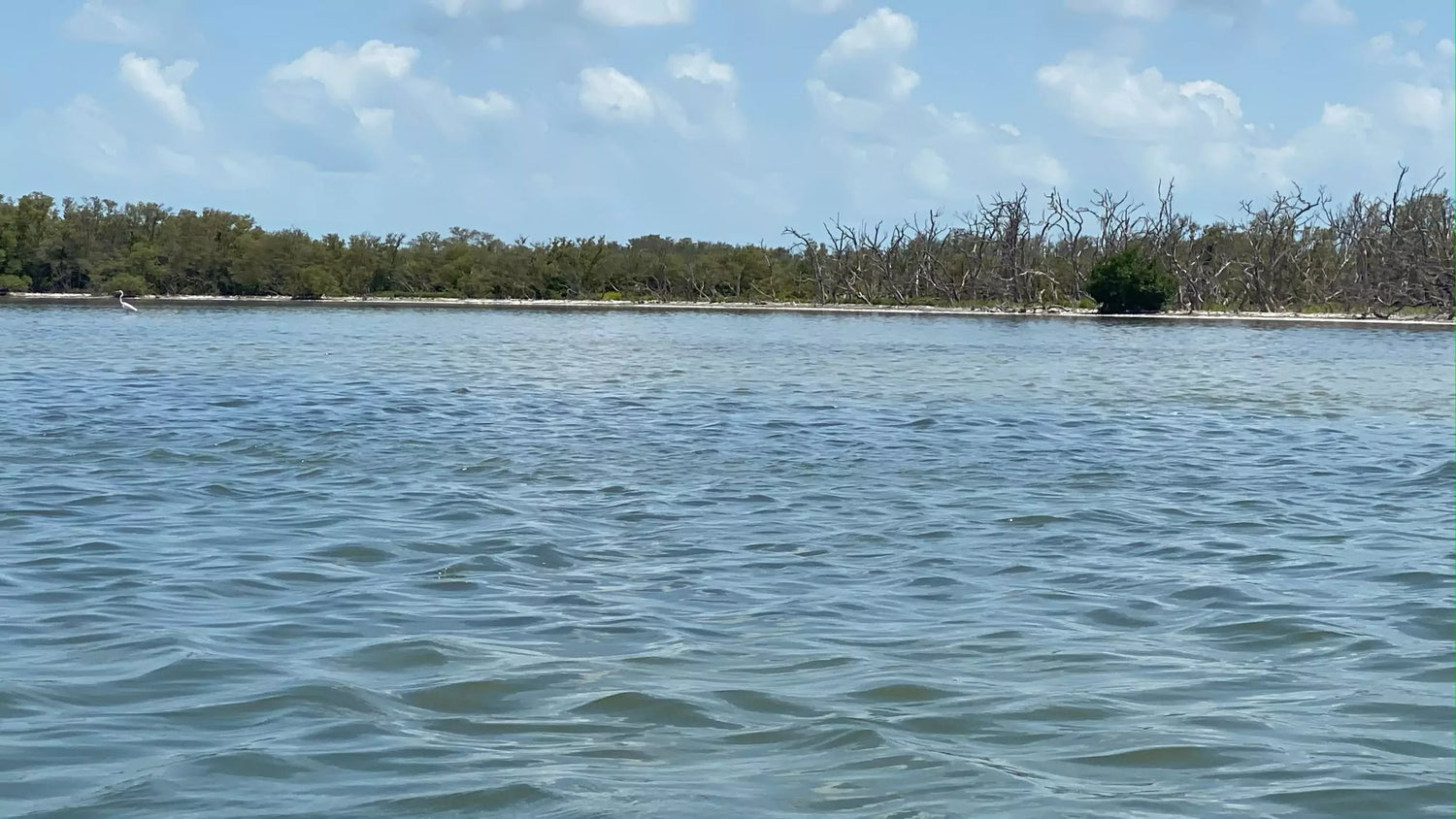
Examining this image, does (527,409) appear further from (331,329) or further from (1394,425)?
(331,329)

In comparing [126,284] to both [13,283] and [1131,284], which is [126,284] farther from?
[1131,284]

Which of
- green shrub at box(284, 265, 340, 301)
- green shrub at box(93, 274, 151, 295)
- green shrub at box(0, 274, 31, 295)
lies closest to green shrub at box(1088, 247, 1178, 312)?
green shrub at box(284, 265, 340, 301)

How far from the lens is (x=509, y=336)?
40.8 m

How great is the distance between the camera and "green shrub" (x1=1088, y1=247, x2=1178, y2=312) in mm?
62062

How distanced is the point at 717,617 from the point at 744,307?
2716 inches

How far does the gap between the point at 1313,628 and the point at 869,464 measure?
6164mm

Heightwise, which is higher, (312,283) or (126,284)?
(312,283)

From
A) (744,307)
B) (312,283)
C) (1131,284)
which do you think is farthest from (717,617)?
(312,283)

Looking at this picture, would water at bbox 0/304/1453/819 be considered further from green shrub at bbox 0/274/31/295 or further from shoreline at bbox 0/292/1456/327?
green shrub at bbox 0/274/31/295

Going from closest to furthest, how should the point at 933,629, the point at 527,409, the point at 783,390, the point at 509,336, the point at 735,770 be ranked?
the point at 735,770, the point at 933,629, the point at 527,409, the point at 783,390, the point at 509,336

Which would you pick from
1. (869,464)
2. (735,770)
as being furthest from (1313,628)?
(869,464)

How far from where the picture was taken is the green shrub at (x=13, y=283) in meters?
85.1

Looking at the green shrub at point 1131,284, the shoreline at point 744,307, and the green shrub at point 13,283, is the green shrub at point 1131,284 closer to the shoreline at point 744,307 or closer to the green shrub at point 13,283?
the shoreline at point 744,307

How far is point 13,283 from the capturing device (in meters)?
85.3
